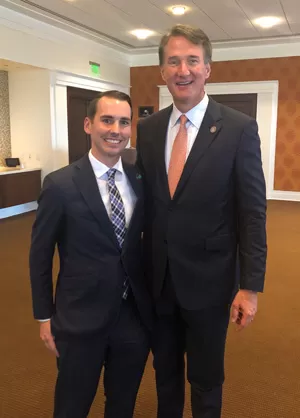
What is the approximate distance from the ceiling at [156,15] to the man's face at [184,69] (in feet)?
15.1

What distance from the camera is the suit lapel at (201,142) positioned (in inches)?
60.0

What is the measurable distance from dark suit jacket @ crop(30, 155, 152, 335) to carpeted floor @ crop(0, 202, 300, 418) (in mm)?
890

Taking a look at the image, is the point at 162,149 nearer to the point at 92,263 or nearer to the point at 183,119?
the point at 183,119

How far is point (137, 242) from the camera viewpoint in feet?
5.13

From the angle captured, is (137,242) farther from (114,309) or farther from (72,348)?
(72,348)

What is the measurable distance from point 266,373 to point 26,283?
2.28 m

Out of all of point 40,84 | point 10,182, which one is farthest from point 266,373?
point 40,84

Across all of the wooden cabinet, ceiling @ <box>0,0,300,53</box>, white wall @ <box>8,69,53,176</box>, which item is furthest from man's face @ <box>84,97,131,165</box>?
white wall @ <box>8,69,53,176</box>

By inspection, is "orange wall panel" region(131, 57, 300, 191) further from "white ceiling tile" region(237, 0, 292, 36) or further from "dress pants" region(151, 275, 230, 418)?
"dress pants" region(151, 275, 230, 418)

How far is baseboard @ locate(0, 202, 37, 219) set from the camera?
6.79 meters

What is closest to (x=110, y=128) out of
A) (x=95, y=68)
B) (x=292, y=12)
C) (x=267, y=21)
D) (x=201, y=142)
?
(x=201, y=142)

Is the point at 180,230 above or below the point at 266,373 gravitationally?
above

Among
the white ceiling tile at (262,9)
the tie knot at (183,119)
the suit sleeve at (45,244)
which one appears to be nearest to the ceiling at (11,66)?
the white ceiling tile at (262,9)

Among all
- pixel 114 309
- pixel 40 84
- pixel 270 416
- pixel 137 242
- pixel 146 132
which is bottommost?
pixel 270 416
